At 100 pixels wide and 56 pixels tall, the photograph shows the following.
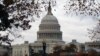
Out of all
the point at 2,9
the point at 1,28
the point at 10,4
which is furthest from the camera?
the point at 1,28

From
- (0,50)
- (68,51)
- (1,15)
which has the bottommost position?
(68,51)

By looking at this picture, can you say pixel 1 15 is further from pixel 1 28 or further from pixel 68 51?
pixel 68 51

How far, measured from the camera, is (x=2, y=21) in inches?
1379

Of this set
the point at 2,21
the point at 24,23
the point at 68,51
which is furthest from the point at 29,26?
the point at 68,51

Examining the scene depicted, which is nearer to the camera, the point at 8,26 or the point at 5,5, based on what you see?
the point at 5,5

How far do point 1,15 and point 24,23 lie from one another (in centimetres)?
208

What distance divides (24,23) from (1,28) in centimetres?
244

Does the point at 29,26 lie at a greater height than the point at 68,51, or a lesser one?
greater

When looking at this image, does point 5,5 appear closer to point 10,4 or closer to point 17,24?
point 10,4

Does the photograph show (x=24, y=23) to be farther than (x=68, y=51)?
No

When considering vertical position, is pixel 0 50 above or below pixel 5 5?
below

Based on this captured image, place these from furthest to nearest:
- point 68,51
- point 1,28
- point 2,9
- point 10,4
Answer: point 68,51 < point 1,28 < point 2,9 < point 10,4

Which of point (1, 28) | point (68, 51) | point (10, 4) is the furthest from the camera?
point (68, 51)

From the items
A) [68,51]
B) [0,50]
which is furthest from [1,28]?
[68,51]
